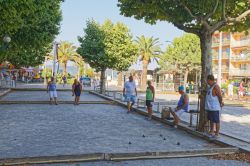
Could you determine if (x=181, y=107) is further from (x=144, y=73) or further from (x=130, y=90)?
(x=144, y=73)

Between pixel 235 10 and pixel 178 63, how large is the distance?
174 feet

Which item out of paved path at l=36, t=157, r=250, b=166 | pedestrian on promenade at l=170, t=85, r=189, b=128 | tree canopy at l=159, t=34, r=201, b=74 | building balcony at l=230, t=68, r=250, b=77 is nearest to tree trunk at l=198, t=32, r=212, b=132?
pedestrian on promenade at l=170, t=85, r=189, b=128

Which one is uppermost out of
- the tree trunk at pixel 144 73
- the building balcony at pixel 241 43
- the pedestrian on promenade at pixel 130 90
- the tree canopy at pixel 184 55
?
the building balcony at pixel 241 43

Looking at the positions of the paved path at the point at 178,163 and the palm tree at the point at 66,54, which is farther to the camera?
the palm tree at the point at 66,54

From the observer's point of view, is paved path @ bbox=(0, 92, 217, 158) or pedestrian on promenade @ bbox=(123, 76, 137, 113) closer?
paved path @ bbox=(0, 92, 217, 158)

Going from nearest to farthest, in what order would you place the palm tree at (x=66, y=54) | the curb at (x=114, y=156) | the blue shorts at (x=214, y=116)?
the curb at (x=114, y=156), the blue shorts at (x=214, y=116), the palm tree at (x=66, y=54)

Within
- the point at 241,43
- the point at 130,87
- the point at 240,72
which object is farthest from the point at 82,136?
the point at 241,43

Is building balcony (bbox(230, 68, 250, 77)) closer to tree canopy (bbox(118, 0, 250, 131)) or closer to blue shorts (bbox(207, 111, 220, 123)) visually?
tree canopy (bbox(118, 0, 250, 131))

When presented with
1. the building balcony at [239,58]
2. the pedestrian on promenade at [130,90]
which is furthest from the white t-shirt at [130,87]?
the building balcony at [239,58]

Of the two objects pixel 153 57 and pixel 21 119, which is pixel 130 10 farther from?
pixel 153 57

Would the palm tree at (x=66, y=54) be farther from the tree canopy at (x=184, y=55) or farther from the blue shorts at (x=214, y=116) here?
the blue shorts at (x=214, y=116)

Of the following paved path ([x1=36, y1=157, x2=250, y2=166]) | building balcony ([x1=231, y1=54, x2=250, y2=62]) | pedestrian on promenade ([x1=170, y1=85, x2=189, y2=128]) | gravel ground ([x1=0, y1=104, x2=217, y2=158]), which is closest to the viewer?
paved path ([x1=36, y1=157, x2=250, y2=166])

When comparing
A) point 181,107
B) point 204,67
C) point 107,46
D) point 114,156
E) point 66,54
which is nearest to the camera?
point 114,156

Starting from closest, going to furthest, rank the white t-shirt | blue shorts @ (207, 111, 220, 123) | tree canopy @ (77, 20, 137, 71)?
blue shorts @ (207, 111, 220, 123) < the white t-shirt < tree canopy @ (77, 20, 137, 71)
